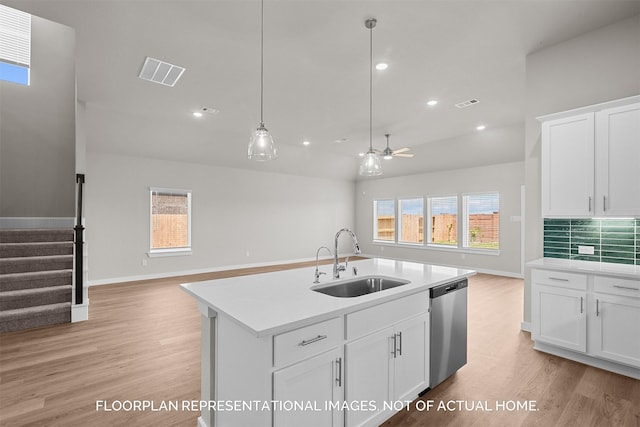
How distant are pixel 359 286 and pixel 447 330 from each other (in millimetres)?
776

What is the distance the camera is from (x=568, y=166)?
9.88ft

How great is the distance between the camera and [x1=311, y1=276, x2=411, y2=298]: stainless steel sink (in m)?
2.35

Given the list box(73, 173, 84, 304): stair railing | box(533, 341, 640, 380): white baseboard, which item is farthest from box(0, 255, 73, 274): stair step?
box(533, 341, 640, 380): white baseboard

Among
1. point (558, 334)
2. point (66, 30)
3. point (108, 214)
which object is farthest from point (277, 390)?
point (108, 214)

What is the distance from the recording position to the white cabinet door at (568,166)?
2887 millimetres

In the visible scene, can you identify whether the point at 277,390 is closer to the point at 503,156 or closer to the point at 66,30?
the point at 66,30

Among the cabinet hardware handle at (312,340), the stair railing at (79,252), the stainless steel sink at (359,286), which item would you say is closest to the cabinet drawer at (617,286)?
the stainless steel sink at (359,286)

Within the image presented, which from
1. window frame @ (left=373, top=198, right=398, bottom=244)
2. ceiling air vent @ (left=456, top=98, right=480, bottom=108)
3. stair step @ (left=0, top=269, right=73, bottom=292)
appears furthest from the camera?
window frame @ (left=373, top=198, right=398, bottom=244)

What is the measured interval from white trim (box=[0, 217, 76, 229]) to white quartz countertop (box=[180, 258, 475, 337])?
97cm

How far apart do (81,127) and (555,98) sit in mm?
5945

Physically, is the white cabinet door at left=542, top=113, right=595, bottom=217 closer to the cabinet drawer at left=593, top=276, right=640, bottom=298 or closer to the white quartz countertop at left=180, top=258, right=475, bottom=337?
the cabinet drawer at left=593, top=276, right=640, bottom=298

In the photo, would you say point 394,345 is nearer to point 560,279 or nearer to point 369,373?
point 369,373

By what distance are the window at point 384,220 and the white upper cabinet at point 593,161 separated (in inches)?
246

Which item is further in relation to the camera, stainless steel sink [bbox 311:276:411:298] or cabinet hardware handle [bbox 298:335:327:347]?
stainless steel sink [bbox 311:276:411:298]
